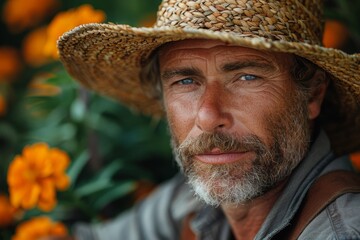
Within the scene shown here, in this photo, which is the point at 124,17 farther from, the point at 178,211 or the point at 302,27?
the point at 302,27

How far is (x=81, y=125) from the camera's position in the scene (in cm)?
286

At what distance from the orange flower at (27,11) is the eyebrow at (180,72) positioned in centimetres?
196

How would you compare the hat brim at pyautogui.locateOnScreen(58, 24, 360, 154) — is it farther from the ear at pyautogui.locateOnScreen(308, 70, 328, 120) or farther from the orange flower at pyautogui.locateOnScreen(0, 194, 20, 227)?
the orange flower at pyautogui.locateOnScreen(0, 194, 20, 227)

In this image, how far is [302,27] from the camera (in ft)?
6.35

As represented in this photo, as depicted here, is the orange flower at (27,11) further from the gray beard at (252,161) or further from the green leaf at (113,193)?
the gray beard at (252,161)

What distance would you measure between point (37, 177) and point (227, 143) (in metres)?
0.93

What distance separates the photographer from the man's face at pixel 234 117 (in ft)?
6.31

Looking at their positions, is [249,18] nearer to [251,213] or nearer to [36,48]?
[251,213]

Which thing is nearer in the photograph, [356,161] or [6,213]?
[356,161]

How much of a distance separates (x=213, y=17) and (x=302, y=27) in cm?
31

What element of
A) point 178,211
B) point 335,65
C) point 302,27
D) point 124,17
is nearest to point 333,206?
point 335,65

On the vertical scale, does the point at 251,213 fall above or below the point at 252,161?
below

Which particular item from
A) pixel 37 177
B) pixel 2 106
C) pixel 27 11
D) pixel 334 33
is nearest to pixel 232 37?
pixel 37 177

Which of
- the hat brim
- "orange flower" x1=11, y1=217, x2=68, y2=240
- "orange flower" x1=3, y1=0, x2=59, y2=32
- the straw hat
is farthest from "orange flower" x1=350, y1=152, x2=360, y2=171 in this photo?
"orange flower" x1=3, y1=0, x2=59, y2=32
